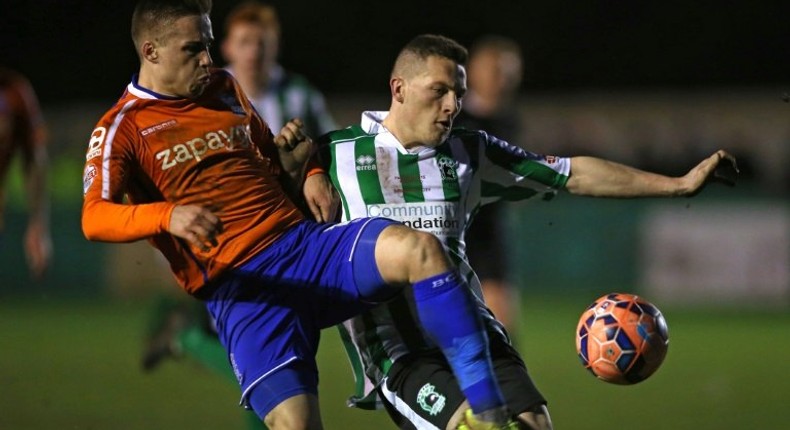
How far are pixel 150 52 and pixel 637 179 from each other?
2.00 m

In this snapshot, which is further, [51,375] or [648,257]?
[648,257]

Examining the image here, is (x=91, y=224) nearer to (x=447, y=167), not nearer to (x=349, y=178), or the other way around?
(x=349, y=178)

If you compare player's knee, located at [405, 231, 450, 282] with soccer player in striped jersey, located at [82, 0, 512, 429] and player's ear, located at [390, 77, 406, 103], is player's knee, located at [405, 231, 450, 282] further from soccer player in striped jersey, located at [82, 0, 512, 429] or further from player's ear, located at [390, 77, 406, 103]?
player's ear, located at [390, 77, 406, 103]

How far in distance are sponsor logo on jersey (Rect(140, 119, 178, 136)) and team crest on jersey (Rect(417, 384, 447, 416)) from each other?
1.36m

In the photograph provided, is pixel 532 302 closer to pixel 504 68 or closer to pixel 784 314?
pixel 784 314

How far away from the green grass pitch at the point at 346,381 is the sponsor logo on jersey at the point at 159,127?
2.87 meters

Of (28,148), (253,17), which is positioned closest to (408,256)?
(253,17)

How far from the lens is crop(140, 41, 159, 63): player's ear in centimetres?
462

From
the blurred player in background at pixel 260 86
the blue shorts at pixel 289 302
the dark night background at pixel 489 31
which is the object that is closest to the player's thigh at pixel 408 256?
the blue shorts at pixel 289 302

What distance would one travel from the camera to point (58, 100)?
72.0ft

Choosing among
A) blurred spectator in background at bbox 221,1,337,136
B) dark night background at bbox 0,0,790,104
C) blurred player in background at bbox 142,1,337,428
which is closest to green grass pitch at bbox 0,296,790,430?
blurred player in background at bbox 142,1,337,428

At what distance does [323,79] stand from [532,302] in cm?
912

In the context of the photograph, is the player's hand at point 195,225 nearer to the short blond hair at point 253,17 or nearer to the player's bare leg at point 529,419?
the player's bare leg at point 529,419

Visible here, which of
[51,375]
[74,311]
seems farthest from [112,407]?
[74,311]
